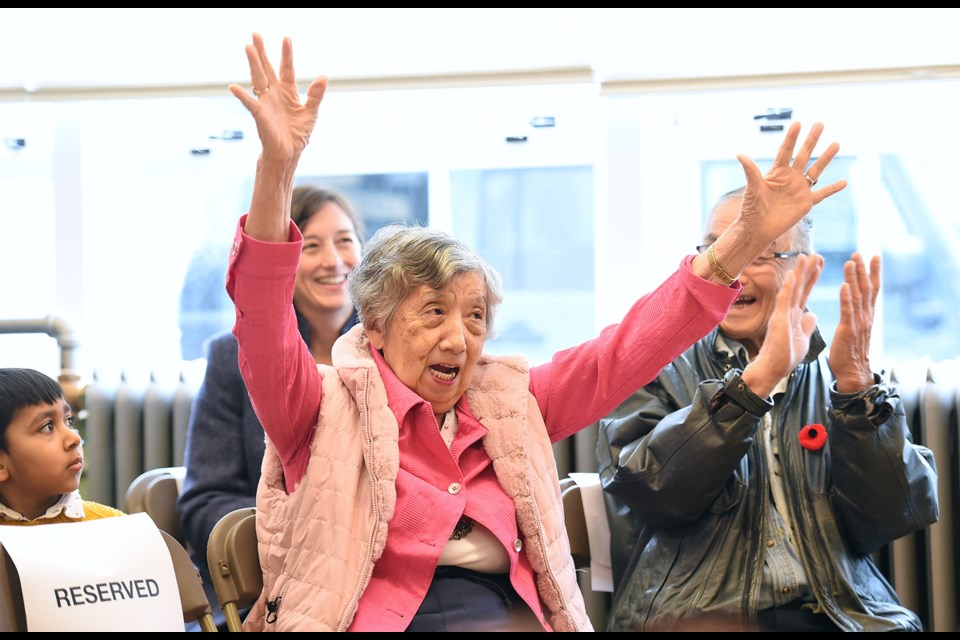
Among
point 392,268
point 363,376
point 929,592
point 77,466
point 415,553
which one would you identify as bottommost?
point 929,592

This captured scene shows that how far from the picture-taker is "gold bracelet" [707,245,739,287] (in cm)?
189

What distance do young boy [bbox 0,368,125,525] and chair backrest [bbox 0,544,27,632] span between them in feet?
0.85

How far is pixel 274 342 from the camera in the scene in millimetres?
1718

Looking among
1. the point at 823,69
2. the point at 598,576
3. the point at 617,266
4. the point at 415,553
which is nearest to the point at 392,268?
the point at 415,553

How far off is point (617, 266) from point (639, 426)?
1.02m

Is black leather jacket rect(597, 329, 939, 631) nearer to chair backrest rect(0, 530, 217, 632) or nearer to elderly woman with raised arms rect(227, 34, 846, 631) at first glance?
elderly woman with raised arms rect(227, 34, 846, 631)

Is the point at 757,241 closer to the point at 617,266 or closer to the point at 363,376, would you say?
the point at 363,376

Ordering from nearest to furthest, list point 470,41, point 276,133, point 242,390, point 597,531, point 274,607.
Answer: point 276,133, point 274,607, point 597,531, point 242,390, point 470,41

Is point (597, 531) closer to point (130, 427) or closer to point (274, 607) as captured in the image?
point (274, 607)

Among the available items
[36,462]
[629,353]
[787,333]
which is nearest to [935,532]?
[787,333]

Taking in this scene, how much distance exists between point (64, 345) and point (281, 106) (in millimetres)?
1606

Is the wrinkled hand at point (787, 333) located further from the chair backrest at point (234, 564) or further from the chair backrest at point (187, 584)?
the chair backrest at point (187, 584)

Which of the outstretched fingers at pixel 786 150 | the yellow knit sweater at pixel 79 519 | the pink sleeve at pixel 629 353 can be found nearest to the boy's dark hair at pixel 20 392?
the yellow knit sweater at pixel 79 519

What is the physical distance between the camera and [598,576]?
7.82 feet
